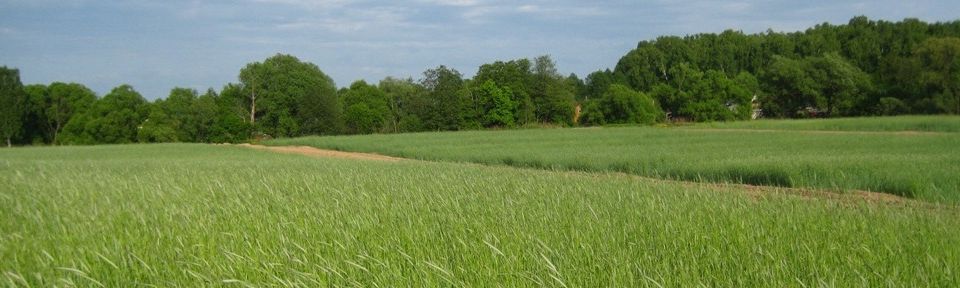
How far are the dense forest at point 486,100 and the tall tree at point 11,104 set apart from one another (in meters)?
0.13

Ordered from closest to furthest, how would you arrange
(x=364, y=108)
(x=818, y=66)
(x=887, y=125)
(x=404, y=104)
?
(x=887, y=125), (x=818, y=66), (x=364, y=108), (x=404, y=104)

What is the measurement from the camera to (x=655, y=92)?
7581 cm

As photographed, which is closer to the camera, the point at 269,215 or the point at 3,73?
the point at 269,215

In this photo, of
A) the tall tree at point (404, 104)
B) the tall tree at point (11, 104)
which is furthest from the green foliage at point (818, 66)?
the tall tree at point (11, 104)

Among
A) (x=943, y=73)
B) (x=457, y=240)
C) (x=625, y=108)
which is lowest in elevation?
(x=625, y=108)

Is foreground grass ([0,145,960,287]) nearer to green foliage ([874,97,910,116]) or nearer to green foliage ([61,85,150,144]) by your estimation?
green foliage ([874,97,910,116])

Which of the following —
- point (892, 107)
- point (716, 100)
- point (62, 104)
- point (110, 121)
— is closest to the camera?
point (892, 107)

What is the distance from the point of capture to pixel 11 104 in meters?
63.1

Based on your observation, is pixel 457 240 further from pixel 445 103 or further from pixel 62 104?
pixel 62 104

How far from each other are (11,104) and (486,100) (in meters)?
43.0

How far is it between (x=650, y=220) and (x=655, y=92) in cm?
7291

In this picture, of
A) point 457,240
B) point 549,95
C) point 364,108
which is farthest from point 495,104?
point 457,240

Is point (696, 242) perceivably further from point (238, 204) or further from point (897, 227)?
point (238, 204)

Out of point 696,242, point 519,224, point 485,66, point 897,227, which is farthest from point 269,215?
point 485,66
